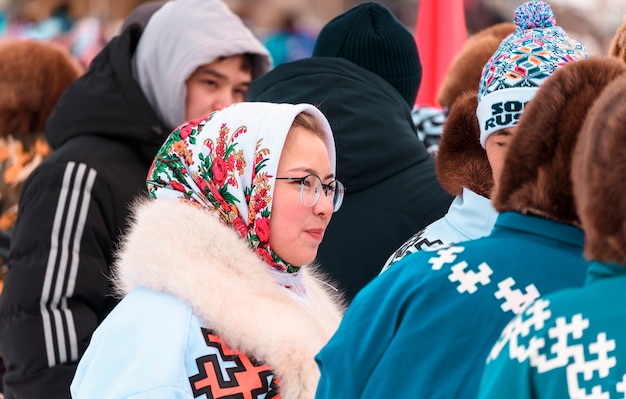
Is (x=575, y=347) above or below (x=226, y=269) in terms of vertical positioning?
above

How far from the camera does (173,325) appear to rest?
1.97 meters

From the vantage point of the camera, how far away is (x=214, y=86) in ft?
11.7

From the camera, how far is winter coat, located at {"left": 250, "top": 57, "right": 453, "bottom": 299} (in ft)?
8.68

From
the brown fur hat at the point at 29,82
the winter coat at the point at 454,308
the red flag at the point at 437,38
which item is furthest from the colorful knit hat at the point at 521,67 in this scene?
the red flag at the point at 437,38

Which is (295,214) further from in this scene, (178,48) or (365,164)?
(178,48)

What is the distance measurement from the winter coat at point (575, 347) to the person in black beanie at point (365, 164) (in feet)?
4.44

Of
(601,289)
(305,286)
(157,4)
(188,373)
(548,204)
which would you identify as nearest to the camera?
(601,289)

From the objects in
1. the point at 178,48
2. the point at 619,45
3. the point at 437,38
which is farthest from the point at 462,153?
the point at 437,38

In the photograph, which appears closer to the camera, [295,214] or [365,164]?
[295,214]

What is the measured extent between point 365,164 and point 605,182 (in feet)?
4.79

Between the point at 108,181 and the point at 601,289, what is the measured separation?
1.94 metres

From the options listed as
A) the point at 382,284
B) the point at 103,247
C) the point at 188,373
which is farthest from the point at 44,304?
the point at 382,284

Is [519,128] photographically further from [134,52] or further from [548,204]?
[134,52]

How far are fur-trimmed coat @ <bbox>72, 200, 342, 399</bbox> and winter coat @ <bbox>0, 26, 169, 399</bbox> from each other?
0.65 m
